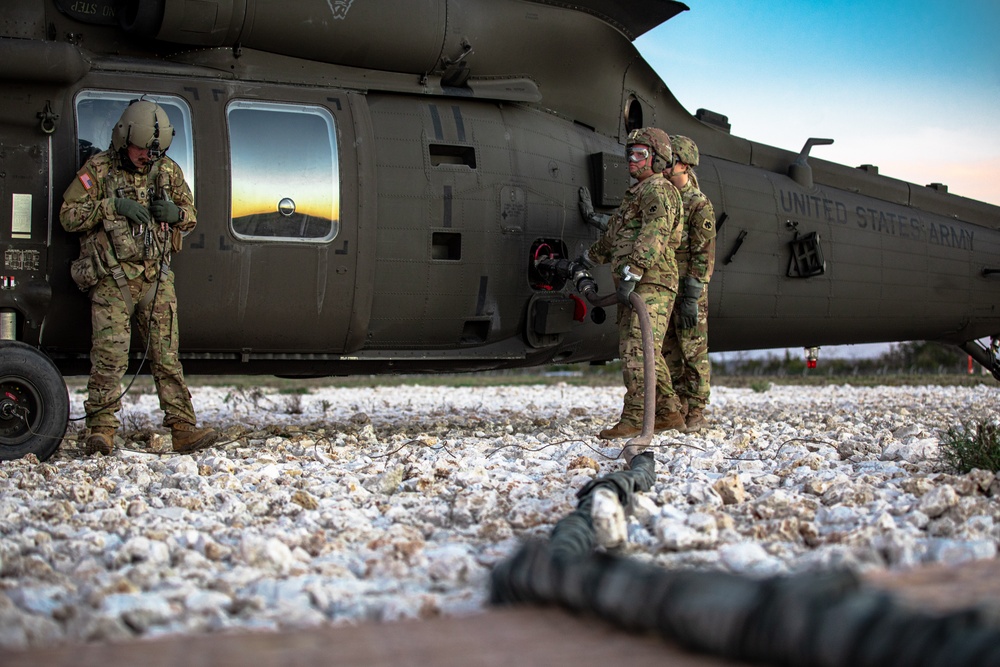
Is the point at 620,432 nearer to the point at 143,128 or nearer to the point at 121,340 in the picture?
the point at 121,340

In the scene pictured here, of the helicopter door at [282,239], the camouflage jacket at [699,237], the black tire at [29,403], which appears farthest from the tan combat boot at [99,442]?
the camouflage jacket at [699,237]

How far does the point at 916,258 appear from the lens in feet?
26.7

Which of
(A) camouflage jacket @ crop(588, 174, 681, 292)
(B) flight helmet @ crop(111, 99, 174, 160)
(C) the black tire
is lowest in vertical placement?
(C) the black tire

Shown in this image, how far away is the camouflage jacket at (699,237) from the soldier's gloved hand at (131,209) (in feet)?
10.9

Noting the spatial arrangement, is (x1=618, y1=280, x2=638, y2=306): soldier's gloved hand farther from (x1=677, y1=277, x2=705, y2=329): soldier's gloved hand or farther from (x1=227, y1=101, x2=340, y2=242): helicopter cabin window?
(x1=227, y1=101, x2=340, y2=242): helicopter cabin window

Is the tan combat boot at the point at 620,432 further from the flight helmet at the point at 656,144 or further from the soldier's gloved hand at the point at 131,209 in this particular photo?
the soldier's gloved hand at the point at 131,209

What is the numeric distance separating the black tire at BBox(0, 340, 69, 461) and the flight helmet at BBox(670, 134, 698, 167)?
13.1 ft

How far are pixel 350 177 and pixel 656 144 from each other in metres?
1.94

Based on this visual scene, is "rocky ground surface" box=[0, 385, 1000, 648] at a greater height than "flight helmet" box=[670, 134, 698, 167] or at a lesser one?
lesser

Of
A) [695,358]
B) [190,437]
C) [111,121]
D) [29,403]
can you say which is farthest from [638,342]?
[29,403]

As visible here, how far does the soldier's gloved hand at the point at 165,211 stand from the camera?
5215 millimetres

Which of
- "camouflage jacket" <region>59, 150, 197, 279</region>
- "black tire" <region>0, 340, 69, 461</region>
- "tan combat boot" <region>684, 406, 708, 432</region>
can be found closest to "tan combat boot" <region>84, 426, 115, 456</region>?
"black tire" <region>0, 340, 69, 461</region>

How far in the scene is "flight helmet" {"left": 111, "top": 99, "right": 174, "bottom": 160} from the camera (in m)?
5.14

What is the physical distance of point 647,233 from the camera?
19.8 feet
